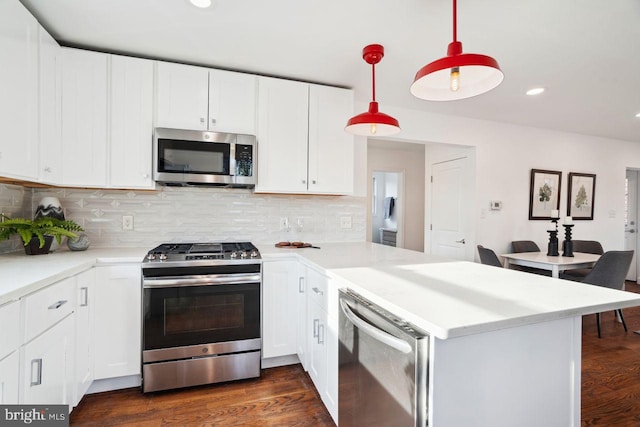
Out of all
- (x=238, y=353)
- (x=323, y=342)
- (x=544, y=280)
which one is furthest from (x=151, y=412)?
(x=544, y=280)

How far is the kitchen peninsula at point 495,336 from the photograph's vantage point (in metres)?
0.85

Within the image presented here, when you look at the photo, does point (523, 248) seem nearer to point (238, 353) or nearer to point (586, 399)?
point (586, 399)

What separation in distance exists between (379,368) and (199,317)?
1.37 m

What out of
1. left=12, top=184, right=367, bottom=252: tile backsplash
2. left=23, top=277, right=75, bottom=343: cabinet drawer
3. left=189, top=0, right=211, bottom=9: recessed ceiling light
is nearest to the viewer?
left=23, top=277, right=75, bottom=343: cabinet drawer

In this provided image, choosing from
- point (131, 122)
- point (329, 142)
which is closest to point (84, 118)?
point (131, 122)

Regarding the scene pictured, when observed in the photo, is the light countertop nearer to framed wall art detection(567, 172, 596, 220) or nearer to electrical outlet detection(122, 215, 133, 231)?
electrical outlet detection(122, 215, 133, 231)

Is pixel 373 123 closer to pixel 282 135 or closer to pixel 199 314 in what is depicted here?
pixel 282 135

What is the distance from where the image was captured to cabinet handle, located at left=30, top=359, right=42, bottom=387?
1.24 m

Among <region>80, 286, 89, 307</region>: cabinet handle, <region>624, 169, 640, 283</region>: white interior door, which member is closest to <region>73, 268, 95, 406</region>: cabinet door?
<region>80, 286, 89, 307</region>: cabinet handle

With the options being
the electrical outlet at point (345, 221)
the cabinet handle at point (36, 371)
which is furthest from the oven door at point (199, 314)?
the electrical outlet at point (345, 221)

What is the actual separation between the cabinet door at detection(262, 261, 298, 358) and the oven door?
9cm

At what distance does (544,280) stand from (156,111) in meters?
2.61

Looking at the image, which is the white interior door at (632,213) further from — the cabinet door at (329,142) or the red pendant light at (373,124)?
the red pendant light at (373,124)

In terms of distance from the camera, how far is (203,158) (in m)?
2.23
